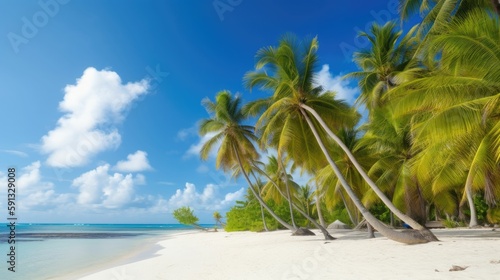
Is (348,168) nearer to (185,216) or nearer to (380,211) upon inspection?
(380,211)

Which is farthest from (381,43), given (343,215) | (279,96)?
(343,215)

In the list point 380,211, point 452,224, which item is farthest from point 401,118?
point 380,211

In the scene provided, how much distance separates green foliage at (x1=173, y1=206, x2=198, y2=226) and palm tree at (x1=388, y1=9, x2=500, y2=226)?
44.2 m

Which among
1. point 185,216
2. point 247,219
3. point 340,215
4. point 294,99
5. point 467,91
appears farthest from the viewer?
point 185,216

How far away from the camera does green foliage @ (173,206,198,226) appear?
4940 centimetres

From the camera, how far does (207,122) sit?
68.6ft

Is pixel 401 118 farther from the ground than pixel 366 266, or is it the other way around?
pixel 401 118

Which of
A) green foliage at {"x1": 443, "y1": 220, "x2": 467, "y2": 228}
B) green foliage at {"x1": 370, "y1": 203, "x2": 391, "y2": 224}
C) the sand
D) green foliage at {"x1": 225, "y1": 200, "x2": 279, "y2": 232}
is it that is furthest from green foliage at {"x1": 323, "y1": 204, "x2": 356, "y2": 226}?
the sand

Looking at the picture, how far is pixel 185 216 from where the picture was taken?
49.7 metres

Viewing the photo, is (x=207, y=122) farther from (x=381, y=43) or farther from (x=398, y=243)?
(x=398, y=243)

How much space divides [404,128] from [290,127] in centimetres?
605

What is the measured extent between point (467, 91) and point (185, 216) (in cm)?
4584

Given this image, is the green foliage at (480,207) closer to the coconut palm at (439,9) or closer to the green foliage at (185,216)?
the coconut palm at (439,9)

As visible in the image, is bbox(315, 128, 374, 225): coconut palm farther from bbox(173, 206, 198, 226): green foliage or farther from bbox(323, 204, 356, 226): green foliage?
bbox(173, 206, 198, 226): green foliage
